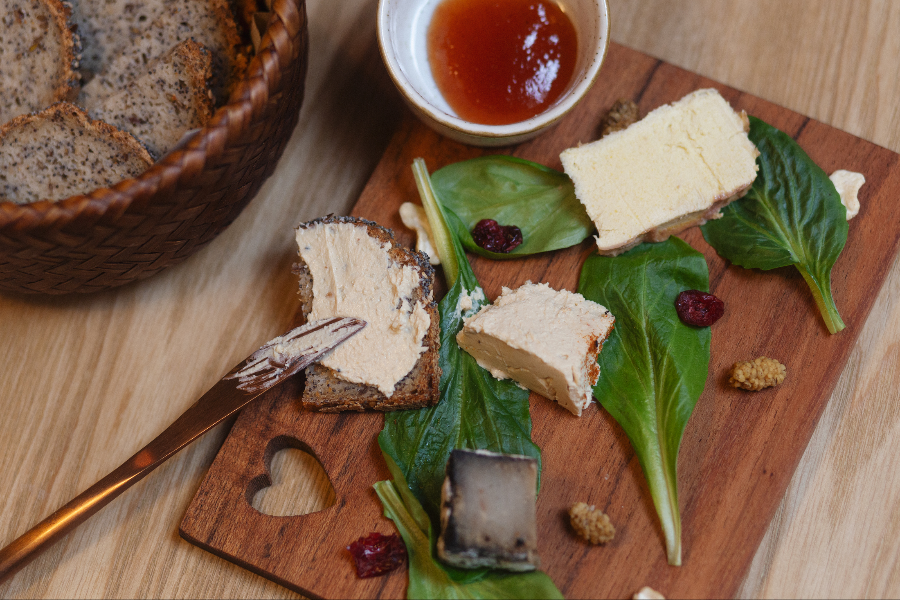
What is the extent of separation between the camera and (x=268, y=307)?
2.53 meters

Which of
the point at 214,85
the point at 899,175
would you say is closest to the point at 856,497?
the point at 899,175

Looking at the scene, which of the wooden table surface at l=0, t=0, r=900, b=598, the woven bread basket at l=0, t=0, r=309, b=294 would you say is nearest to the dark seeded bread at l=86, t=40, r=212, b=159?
the woven bread basket at l=0, t=0, r=309, b=294

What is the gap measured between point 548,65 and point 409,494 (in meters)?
1.49

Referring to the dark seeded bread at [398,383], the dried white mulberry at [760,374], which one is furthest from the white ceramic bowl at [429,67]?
the dried white mulberry at [760,374]

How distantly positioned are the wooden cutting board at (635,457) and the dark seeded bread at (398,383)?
86 millimetres

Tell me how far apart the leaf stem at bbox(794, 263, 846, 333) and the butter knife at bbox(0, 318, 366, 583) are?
1.46 metres

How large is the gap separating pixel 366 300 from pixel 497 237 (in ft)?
1.61

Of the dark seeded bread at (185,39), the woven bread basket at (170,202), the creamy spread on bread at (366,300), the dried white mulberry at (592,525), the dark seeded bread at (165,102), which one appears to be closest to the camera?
the woven bread basket at (170,202)

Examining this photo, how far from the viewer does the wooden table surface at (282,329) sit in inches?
89.2

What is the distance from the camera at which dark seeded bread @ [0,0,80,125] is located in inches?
89.4

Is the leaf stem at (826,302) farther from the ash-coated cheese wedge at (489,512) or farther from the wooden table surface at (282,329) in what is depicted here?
the ash-coated cheese wedge at (489,512)

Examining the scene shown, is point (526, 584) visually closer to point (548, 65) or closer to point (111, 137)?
point (548, 65)

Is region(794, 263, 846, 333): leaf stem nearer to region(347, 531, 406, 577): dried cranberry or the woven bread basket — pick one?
region(347, 531, 406, 577): dried cranberry

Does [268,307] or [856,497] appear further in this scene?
[268,307]
